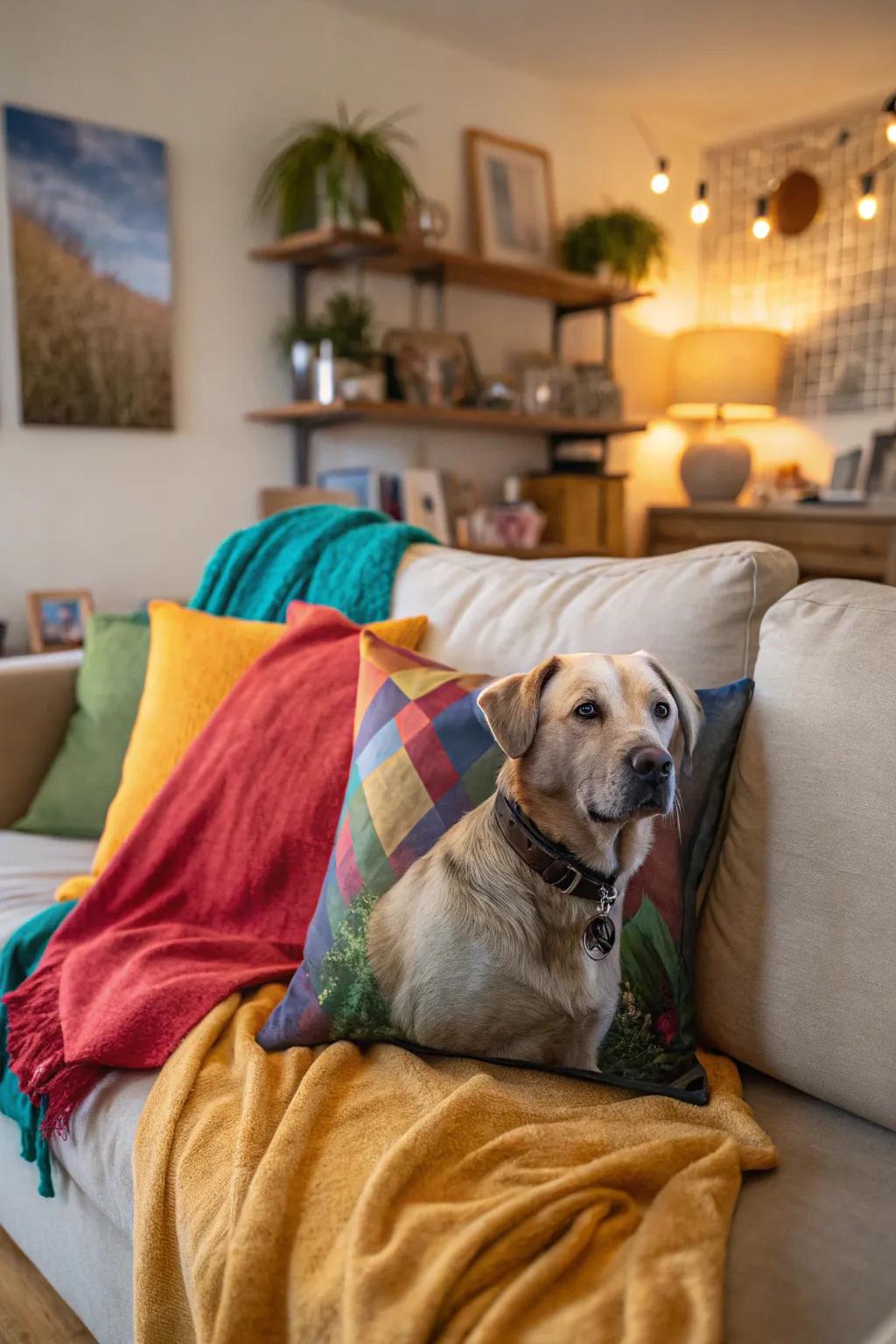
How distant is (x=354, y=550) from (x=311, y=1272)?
1200 mm

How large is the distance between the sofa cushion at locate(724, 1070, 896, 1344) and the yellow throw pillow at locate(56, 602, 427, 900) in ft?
2.72

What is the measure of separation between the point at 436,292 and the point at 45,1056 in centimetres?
335

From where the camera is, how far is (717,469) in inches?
179

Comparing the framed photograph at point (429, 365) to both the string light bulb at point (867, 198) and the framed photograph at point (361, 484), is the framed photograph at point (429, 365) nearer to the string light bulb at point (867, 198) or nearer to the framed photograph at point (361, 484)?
the framed photograph at point (361, 484)

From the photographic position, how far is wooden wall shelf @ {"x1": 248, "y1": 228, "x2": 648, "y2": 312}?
3.27 meters

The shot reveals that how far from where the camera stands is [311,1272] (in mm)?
782

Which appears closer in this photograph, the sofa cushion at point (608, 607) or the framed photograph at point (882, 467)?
the sofa cushion at point (608, 607)

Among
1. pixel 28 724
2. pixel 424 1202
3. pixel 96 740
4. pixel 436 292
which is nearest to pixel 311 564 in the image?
pixel 96 740

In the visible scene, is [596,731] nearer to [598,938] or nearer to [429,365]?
[598,938]

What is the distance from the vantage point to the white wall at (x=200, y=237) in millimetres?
3000

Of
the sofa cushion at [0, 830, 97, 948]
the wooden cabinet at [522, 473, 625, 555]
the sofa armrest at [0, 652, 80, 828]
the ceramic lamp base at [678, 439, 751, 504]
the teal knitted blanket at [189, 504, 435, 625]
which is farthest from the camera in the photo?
the ceramic lamp base at [678, 439, 751, 504]

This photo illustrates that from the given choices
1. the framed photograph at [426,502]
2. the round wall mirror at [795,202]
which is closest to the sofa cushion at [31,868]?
the framed photograph at [426,502]

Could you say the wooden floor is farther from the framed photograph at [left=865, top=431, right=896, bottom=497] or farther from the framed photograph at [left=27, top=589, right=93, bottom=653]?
the framed photograph at [left=865, top=431, right=896, bottom=497]

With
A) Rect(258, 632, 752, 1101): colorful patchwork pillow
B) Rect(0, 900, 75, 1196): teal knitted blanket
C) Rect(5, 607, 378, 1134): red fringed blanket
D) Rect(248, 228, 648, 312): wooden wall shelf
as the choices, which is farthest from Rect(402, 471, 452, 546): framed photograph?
Rect(258, 632, 752, 1101): colorful patchwork pillow
